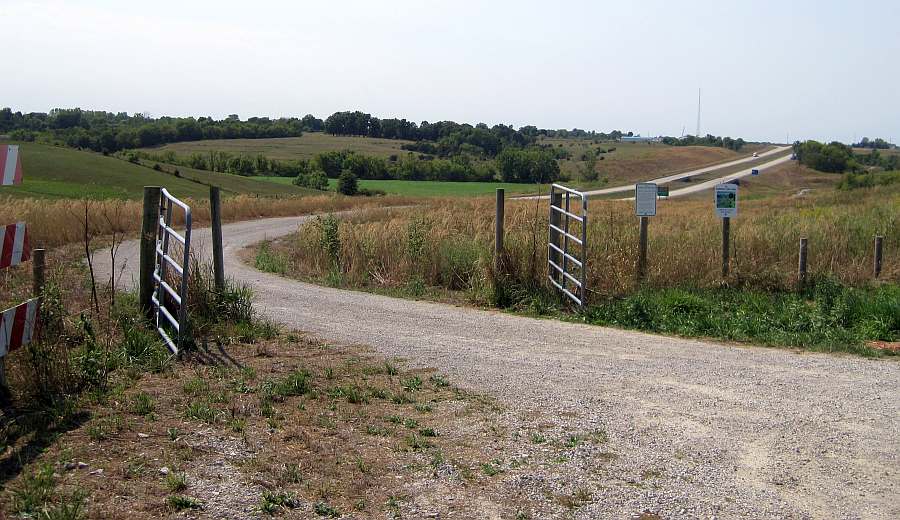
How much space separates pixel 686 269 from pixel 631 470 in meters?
8.88

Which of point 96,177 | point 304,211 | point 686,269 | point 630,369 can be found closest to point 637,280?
point 686,269

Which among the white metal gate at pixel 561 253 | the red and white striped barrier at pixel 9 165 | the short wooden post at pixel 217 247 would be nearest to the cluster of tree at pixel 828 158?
the white metal gate at pixel 561 253

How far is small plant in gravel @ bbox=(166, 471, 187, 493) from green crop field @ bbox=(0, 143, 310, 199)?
165ft

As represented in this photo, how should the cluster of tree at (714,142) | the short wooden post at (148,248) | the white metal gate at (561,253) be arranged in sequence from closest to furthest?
the short wooden post at (148,248)
the white metal gate at (561,253)
the cluster of tree at (714,142)

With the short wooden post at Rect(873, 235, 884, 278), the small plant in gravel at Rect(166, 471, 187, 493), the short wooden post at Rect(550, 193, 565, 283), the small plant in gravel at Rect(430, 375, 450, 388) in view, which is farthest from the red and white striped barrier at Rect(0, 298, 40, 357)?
the short wooden post at Rect(873, 235, 884, 278)

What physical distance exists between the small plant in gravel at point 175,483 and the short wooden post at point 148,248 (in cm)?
417

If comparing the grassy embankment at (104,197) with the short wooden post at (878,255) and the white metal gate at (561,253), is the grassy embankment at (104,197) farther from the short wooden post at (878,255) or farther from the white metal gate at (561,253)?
the short wooden post at (878,255)

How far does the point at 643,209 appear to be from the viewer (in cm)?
1327

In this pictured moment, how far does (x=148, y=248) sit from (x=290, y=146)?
401 feet

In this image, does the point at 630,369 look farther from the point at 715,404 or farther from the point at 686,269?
the point at 686,269

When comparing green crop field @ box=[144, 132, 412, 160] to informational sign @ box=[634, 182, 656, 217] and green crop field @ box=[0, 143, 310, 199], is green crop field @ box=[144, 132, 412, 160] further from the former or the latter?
informational sign @ box=[634, 182, 656, 217]

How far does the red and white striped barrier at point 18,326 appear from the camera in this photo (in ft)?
19.7

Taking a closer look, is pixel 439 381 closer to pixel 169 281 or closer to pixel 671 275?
pixel 169 281

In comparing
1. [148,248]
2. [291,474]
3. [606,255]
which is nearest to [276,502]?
[291,474]
